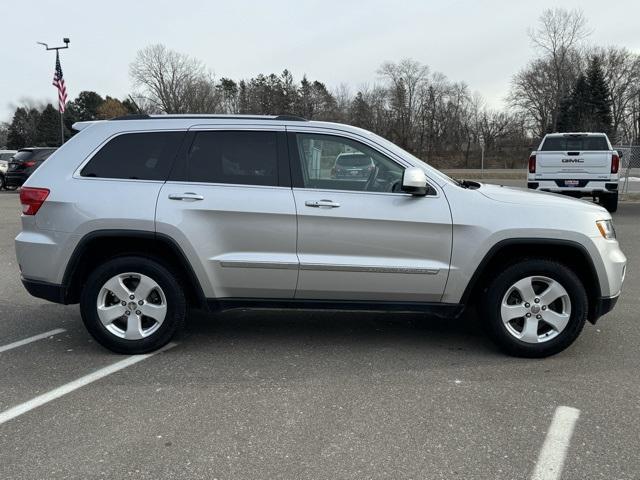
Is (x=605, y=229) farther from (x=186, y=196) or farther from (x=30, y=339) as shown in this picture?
(x=30, y=339)

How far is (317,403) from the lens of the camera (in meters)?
3.50

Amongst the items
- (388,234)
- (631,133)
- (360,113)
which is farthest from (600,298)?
Answer: (631,133)

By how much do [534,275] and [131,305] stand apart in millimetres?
3125

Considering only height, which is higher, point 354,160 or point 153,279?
point 354,160

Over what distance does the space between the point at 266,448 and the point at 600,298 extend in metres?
2.80

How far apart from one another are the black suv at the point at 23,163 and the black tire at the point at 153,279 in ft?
64.1

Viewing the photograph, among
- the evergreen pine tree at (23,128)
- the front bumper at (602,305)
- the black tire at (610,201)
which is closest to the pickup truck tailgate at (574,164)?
the black tire at (610,201)

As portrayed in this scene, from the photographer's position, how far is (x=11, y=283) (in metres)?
6.82

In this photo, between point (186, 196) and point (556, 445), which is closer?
point (556, 445)

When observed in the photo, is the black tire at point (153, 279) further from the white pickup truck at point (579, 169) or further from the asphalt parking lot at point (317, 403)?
the white pickup truck at point (579, 169)

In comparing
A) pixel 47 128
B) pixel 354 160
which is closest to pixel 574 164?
Result: pixel 354 160

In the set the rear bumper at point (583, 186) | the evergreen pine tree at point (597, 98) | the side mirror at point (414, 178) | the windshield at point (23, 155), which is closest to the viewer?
the side mirror at point (414, 178)

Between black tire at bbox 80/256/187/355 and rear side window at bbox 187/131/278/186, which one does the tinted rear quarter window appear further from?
black tire at bbox 80/256/187/355

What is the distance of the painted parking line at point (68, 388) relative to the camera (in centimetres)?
339
